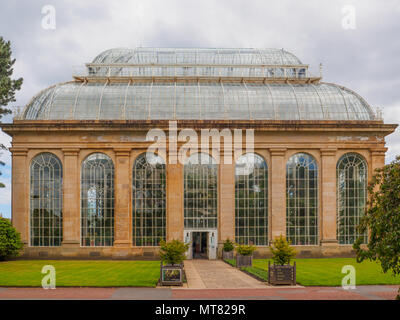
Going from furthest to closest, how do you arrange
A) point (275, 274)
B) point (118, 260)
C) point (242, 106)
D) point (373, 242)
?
point (242, 106) < point (118, 260) < point (275, 274) < point (373, 242)

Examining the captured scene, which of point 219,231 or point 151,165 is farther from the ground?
point 151,165

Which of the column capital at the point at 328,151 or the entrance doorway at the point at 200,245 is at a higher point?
the column capital at the point at 328,151

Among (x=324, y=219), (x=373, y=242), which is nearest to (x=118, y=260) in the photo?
(x=324, y=219)

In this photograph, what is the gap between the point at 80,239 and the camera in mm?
45125

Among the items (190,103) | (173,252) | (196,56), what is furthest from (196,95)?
(173,252)

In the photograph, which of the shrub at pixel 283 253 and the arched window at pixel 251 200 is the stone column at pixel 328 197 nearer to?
the arched window at pixel 251 200

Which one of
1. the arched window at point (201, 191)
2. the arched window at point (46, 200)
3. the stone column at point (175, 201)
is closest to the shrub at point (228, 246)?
the arched window at point (201, 191)

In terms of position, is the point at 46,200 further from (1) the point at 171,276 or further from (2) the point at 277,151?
(1) the point at 171,276

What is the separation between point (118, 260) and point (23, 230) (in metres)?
9.64

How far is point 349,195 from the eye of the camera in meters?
46.4

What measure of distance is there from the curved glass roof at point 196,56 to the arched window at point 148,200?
14462 mm

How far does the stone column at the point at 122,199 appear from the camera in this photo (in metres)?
45.0

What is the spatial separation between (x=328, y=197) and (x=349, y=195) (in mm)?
2168

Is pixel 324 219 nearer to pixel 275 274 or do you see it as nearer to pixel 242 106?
pixel 242 106
